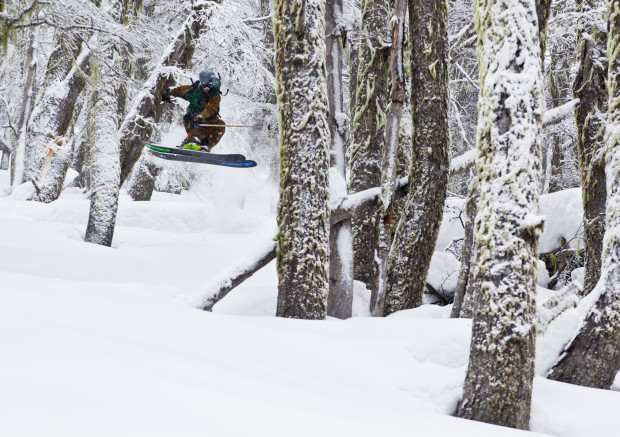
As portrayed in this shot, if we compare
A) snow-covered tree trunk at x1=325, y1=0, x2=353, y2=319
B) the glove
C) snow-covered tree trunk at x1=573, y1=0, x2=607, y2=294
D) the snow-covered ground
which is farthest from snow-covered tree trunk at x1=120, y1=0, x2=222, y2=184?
snow-covered tree trunk at x1=573, y1=0, x2=607, y2=294

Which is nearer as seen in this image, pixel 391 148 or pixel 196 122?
pixel 391 148

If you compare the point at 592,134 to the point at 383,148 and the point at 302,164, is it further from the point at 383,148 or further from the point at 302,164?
the point at 302,164

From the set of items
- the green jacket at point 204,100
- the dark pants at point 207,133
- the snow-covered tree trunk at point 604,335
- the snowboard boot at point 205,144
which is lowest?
the snow-covered tree trunk at point 604,335

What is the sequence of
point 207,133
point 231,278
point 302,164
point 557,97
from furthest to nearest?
point 557,97 < point 207,133 < point 231,278 < point 302,164

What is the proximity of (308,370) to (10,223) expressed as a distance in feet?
28.4

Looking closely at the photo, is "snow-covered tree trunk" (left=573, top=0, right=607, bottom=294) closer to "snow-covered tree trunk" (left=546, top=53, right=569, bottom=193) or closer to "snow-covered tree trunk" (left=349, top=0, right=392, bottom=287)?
"snow-covered tree trunk" (left=546, top=53, right=569, bottom=193)

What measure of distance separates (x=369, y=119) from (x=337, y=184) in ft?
7.73

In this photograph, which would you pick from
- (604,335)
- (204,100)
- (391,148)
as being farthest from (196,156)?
(604,335)

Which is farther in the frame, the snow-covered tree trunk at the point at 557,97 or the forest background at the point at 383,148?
the snow-covered tree trunk at the point at 557,97

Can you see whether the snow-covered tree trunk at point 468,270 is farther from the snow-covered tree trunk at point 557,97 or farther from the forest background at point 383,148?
the snow-covered tree trunk at point 557,97

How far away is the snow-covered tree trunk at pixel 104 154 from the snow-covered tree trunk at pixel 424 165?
215 inches

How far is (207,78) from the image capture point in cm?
871

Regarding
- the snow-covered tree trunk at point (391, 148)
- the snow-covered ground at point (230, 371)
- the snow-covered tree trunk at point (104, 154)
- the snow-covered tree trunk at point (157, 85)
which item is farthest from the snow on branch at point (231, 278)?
the snow-covered tree trunk at point (104, 154)

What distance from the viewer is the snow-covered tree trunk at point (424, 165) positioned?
28.0ft
